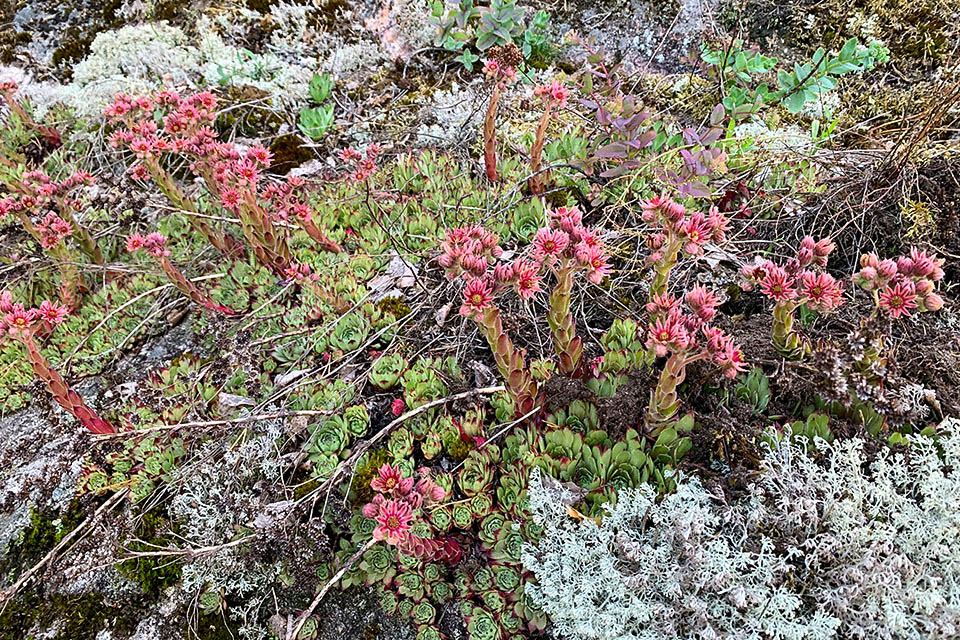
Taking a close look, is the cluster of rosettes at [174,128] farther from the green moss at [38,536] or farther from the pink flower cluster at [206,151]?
the green moss at [38,536]

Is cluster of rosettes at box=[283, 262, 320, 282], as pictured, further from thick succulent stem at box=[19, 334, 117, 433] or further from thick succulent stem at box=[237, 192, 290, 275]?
thick succulent stem at box=[19, 334, 117, 433]

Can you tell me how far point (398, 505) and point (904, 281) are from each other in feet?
5.56

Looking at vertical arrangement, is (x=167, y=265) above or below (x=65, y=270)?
above

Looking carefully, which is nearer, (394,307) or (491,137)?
(394,307)

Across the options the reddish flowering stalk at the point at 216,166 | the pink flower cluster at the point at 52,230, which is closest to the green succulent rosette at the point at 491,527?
the reddish flowering stalk at the point at 216,166

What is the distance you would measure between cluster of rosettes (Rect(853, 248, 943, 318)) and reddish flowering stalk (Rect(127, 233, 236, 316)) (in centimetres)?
298

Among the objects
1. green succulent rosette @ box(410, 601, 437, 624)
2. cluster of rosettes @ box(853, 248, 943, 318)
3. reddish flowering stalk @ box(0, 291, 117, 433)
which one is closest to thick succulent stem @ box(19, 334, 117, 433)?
reddish flowering stalk @ box(0, 291, 117, 433)

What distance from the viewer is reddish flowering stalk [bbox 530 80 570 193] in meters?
3.00

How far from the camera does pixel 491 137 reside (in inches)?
133

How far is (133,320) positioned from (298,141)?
1.75 m

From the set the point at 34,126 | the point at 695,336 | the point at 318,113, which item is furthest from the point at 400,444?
the point at 34,126

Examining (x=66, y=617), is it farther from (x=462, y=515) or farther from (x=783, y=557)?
(x=783, y=557)

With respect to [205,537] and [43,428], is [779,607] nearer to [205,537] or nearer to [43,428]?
[205,537]

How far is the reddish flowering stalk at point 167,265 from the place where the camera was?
9.32 ft
